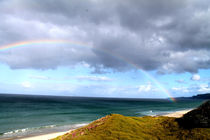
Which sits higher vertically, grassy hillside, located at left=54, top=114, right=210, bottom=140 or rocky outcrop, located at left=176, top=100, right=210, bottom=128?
rocky outcrop, located at left=176, top=100, right=210, bottom=128

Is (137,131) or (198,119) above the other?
(198,119)

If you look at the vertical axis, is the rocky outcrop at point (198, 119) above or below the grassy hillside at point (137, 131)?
above

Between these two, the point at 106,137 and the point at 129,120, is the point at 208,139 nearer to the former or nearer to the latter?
the point at 129,120

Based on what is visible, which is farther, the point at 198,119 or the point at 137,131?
the point at 137,131

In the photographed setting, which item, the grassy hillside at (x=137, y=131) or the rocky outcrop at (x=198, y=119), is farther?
the rocky outcrop at (x=198, y=119)

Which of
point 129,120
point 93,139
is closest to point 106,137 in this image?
point 93,139
